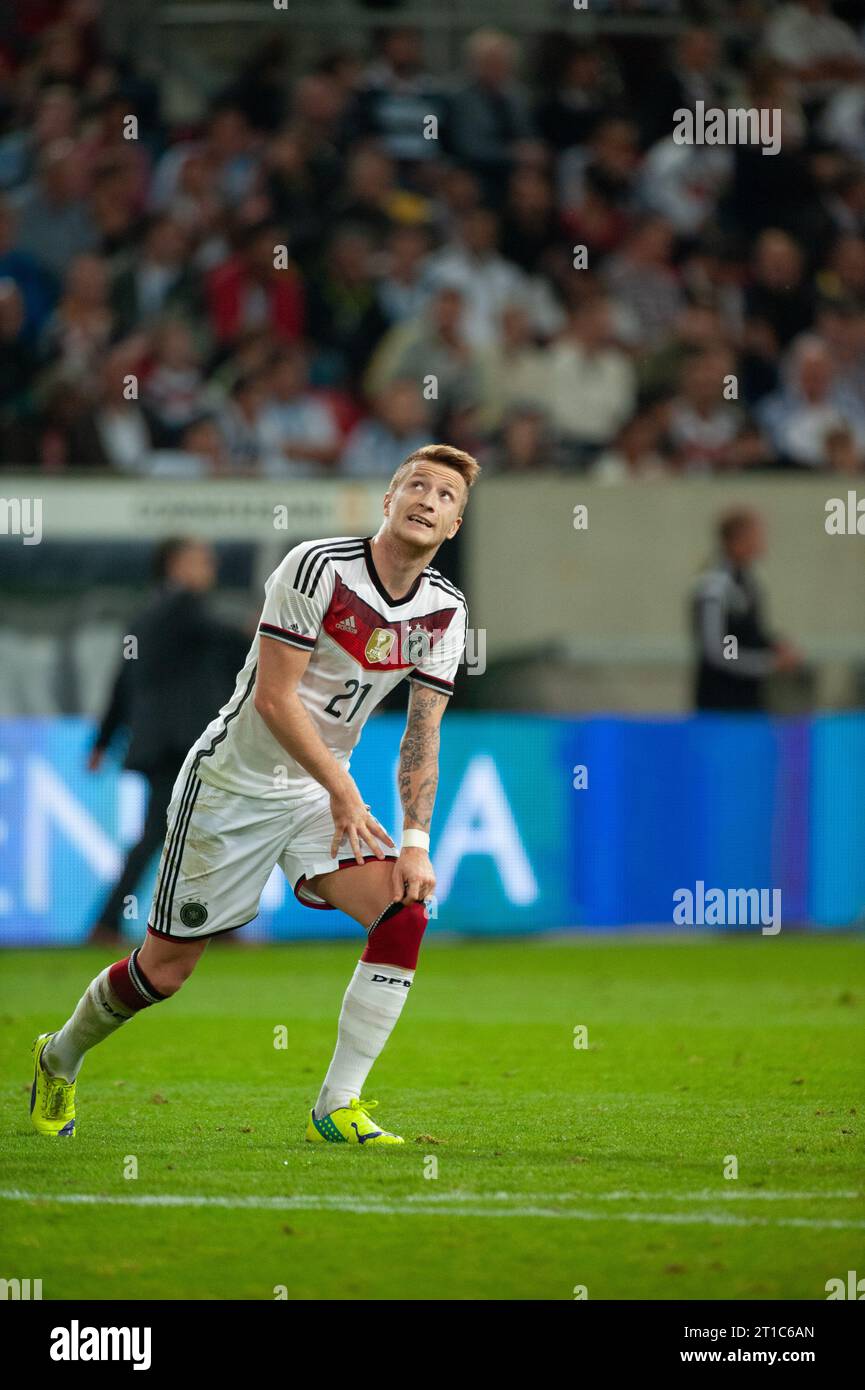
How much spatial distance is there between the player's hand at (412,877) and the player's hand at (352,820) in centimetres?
11

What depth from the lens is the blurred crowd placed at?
1428 cm

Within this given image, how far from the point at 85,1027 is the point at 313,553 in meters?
1.61

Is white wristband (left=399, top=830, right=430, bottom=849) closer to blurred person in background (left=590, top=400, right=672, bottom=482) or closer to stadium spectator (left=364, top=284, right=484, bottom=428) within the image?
stadium spectator (left=364, top=284, right=484, bottom=428)

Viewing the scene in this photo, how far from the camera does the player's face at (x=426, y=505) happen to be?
19.7ft

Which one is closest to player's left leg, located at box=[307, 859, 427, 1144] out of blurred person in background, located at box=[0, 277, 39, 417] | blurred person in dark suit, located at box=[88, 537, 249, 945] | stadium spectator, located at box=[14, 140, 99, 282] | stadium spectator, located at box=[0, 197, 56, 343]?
blurred person in dark suit, located at box=[88, 537, 249, 945]

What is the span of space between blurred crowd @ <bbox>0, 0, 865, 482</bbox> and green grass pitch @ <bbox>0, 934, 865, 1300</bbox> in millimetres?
5133

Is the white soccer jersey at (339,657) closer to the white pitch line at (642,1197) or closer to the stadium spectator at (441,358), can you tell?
the white pitch line at (642,1197)

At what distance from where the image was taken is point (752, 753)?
12.6 meters

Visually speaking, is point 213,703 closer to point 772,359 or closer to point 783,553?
point 783,553

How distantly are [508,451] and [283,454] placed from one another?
62.7 inches

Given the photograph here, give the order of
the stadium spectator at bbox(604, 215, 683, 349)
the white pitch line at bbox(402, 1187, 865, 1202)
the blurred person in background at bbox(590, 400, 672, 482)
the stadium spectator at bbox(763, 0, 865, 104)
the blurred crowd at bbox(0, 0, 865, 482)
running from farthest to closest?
the stadium spectator at bbox(763, 0, 865, 104) < the stadium spectator at bbox(604, 215, 683, 349) < the blurred person in background at bbox(590, 400, 672, 482) < the blurred crowd at bbox(0, 0, 865, 482) < the white pitch line at bbox(402, 1187, 865, 1202)

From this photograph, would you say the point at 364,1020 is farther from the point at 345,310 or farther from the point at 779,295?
the point at 779,295

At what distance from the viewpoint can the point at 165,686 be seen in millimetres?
11891
